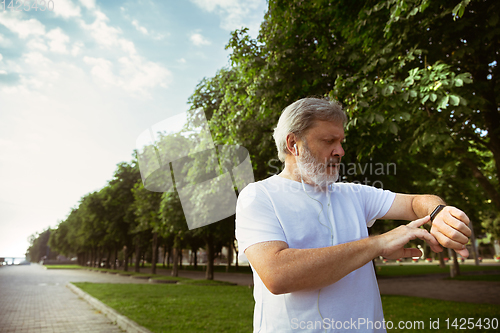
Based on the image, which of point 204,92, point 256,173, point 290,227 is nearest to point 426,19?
point 290,227

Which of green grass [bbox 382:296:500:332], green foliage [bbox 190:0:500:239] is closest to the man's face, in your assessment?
green foliage [bbox 190:0:500:239]

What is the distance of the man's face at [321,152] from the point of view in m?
1.70

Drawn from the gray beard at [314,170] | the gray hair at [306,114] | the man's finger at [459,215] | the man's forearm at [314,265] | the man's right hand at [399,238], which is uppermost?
the gray hair at [306,114]

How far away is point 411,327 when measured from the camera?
6957mm

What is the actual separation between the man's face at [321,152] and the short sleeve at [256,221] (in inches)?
11.3

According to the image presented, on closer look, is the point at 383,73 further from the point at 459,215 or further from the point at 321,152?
the point at 459,215

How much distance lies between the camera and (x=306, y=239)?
151 cm

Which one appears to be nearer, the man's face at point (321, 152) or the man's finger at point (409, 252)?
the man's finger at point (409, 252)

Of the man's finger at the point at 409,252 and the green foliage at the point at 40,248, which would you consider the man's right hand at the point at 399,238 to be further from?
the green foliage at the point at 40,248

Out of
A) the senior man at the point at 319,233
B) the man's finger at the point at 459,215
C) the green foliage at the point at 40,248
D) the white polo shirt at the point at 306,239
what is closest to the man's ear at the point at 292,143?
the senior man at the point at 319,233

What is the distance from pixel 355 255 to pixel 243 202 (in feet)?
1.79

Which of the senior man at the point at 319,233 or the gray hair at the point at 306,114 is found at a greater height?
the gray hair at the point at 306,114

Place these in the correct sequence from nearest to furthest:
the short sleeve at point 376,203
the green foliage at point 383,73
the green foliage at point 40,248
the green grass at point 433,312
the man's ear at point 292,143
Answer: the man's ear at point 292,143
the short sleeve at point 376,203
the green foliage at point 383,73
the green grass at point 433,312
the green foliage at point 40,248

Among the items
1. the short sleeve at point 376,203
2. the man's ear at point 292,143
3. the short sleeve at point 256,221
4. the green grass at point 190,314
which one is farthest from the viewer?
the green grass at point 190,314
